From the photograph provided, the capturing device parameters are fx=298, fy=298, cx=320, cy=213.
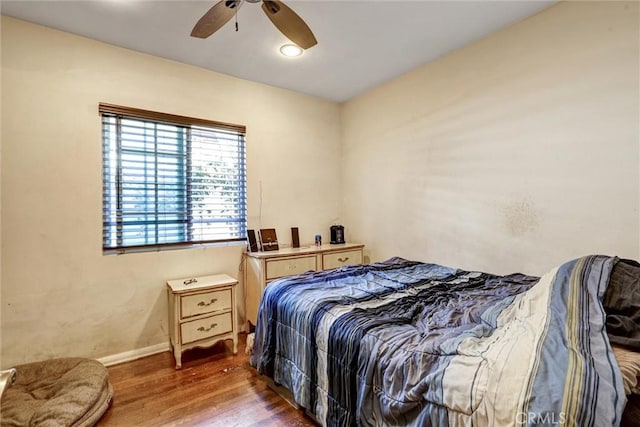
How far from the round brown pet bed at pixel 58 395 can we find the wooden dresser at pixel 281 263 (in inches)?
49.5

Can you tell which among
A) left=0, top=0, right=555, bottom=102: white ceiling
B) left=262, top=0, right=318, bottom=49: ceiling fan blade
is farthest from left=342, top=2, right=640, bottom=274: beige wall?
left=262, top=0, right=318, bottom=49: ceiling fan blade

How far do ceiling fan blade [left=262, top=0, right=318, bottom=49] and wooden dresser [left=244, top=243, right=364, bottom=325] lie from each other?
5.98 ft

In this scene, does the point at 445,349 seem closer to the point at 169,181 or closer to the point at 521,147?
the point at 521,147

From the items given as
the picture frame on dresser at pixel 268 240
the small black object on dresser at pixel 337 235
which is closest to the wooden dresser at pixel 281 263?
the picture frame on dresser at pixel 268 240

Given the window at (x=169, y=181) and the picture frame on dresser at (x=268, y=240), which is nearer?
the window at (x=169, y=181)

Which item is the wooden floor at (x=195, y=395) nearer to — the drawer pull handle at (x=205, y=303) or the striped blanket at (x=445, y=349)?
the striped blanket at (x=445, y=349)

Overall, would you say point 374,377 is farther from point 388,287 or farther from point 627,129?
point 627,129

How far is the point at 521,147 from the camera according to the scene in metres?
2.28

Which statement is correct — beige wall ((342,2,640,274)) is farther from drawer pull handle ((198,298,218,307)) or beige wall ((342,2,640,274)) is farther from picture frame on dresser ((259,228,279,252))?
drawer pull handle ((198,298,218,307))

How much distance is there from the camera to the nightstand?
239cm

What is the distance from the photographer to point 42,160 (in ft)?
7.31

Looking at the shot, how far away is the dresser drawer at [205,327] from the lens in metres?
2.41

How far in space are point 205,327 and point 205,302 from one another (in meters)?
0.21

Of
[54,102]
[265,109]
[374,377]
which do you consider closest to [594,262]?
[374,377]
